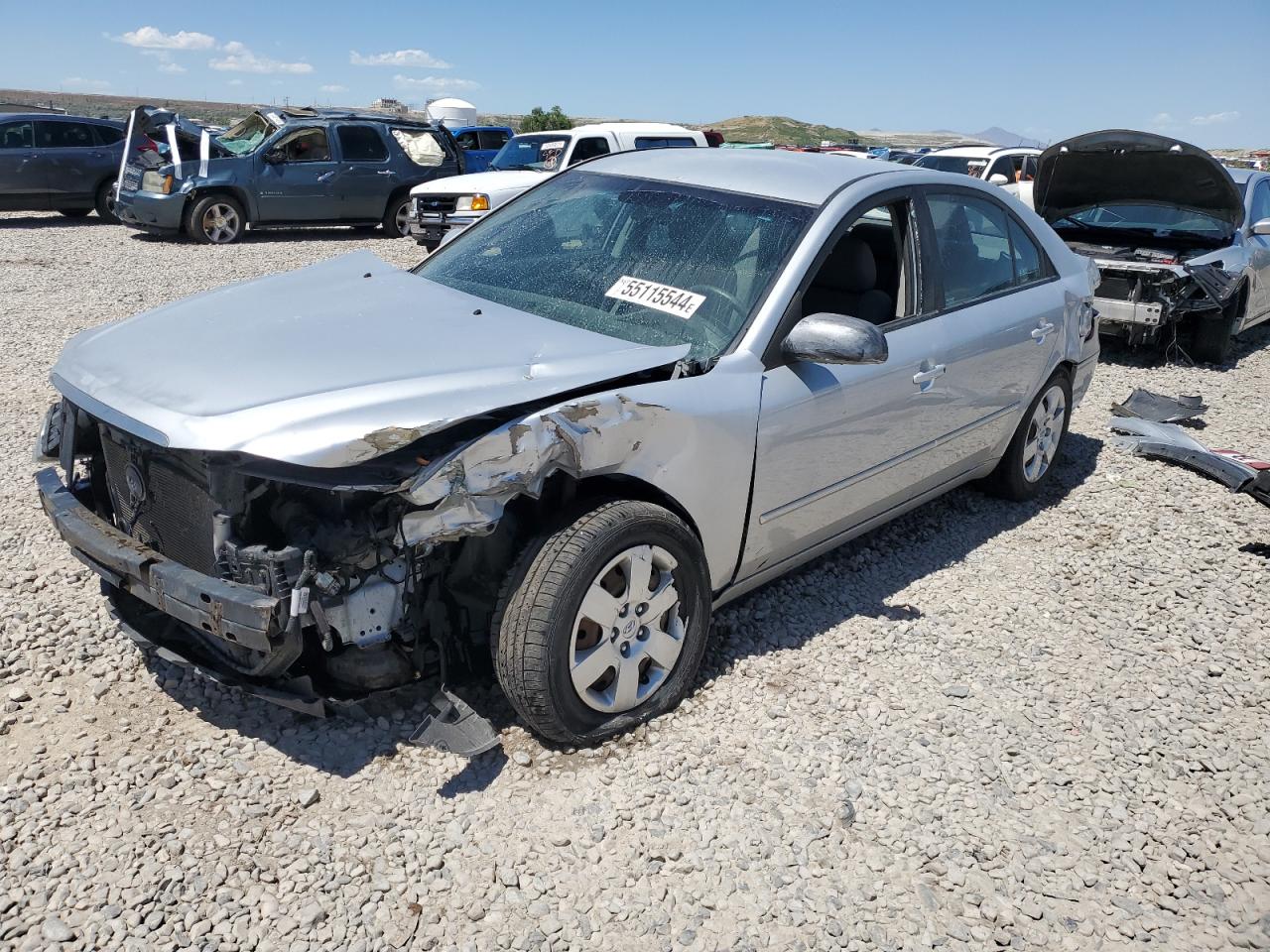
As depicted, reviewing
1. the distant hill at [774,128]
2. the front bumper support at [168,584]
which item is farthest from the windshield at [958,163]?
the distant hill at [774,128]

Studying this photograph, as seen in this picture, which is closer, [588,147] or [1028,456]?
[1028,456]

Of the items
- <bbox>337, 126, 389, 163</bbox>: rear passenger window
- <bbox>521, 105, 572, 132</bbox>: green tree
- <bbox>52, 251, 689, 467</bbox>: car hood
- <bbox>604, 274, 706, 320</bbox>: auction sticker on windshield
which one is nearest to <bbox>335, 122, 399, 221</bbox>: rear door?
<bbox>337, 126, 389, 163</bbox>: rear passenger window

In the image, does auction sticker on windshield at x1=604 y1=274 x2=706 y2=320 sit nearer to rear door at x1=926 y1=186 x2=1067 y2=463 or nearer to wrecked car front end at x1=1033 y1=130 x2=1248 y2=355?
rear door at x1=926 y1=186 x2=1067 y2=463

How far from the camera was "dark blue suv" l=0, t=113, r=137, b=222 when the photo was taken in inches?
587

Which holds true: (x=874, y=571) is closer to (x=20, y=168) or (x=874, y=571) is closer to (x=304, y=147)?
(x=304, y=147)

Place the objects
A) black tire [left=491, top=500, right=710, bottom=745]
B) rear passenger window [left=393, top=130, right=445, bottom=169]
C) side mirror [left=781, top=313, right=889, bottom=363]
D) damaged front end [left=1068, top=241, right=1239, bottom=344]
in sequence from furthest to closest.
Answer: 1. rear passenger window [left=393, top=130, right=445, bottom=169]
2. damaged front end [left=1068, top=241, right=1239, bottom=344]
3. side mirror [left=781, top=313, right=889, bottom=363]
4. black tire [left=491, top=500, right=710, bottom=745]

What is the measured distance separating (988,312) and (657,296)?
1744 millimetres

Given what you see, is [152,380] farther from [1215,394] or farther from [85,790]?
[1215,394]

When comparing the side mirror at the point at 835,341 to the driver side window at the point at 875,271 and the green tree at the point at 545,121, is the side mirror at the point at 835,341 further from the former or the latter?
the green tree at the point at 545,121

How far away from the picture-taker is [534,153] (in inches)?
580

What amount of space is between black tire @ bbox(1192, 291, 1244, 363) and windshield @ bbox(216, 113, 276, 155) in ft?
39.9

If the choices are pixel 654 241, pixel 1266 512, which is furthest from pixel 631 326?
pixel 1266 512

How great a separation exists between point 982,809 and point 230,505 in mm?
2356

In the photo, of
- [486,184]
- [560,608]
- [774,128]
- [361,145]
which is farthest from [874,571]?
[774,128]
